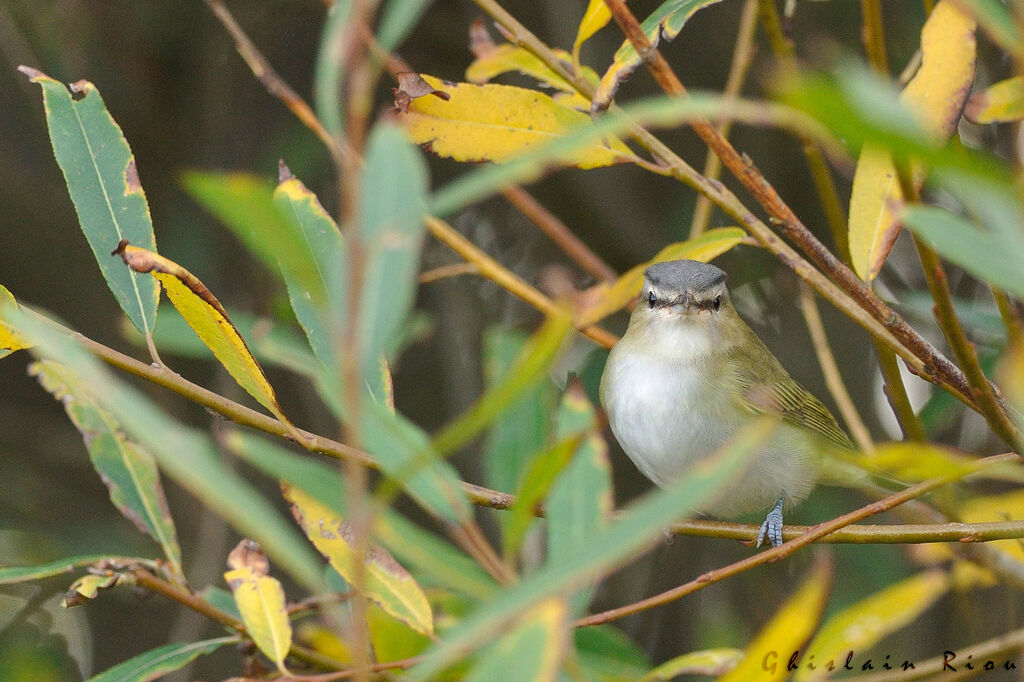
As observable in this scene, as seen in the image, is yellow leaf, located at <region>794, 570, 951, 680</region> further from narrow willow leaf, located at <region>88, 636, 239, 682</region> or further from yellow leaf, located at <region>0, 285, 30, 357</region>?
yellow leaf, located at <region>0, 285, 30, 357</region>

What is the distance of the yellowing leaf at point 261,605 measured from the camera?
1289 millimetres

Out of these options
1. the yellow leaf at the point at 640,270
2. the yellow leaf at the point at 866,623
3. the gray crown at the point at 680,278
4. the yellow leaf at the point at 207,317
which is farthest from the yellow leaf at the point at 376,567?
the gray crown at the point at 680,278

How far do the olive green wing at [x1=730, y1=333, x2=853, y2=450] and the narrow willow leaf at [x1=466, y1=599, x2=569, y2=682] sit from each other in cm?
172

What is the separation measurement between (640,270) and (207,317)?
2.59ft

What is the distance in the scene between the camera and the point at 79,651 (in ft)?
11.0

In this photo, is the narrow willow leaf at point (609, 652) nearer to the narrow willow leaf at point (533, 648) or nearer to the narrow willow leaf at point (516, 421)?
the narrow willow leaf at point (516, 421)

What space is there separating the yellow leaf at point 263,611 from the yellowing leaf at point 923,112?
88 cm

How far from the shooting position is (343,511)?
702 millimetres

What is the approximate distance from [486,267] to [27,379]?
7.42ft

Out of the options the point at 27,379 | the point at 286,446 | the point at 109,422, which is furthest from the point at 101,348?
the point at 27,379

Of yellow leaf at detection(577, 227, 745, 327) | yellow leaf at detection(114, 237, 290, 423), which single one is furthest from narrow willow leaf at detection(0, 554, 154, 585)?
yellow leaf at detection(577, 227, 745, 327)

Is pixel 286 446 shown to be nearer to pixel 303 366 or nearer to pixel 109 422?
pixel 109 422

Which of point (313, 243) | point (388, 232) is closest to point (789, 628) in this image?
point (388, 232)

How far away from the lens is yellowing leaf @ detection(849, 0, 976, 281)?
55.9 inches
